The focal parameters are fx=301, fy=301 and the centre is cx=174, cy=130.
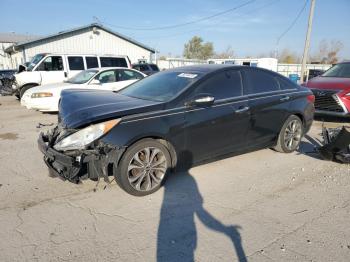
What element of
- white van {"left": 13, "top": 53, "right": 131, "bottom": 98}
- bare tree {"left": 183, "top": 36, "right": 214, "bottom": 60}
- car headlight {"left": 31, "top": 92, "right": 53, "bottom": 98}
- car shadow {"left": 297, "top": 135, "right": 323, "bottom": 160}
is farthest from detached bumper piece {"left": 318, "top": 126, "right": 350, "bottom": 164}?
bare tree {"left": 183, "top": 36, "right": 214, "bottom": 60}

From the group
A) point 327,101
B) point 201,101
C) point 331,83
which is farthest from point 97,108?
point 331,83

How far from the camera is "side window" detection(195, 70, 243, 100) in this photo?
443 cm

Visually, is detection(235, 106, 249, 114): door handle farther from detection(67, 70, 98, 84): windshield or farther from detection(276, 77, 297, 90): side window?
detection(67, 70, 98, 84): windshield

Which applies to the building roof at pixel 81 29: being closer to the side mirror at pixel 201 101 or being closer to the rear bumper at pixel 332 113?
the rear bumper at pixel 332 113

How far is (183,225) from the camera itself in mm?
3250

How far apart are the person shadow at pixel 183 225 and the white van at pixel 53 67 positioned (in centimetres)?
978

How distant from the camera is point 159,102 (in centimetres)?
407

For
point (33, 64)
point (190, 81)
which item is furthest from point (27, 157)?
point (33, 64)

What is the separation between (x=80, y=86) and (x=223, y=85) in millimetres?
5915

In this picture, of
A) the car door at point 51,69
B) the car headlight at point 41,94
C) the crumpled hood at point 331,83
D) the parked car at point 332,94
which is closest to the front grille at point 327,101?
the parked car at point 332,94

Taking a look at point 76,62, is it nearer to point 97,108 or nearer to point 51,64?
point 51,64

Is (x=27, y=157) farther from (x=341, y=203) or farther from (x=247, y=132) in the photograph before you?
(x=341, y=203)

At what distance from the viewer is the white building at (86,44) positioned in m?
25.4

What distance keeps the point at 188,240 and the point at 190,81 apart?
7.59 feet
